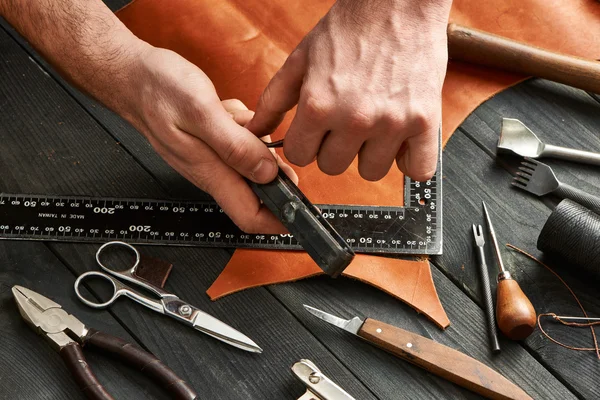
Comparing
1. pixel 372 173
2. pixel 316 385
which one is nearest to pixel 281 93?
pixel 372 173

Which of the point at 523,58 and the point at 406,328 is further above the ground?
the point at 523,58

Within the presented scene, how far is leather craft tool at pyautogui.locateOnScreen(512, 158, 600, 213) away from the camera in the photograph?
149 centimetres

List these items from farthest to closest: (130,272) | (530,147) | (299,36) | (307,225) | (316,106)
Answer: (299,36) → (530,147) → (130,272) → (307,225) → (316,106)

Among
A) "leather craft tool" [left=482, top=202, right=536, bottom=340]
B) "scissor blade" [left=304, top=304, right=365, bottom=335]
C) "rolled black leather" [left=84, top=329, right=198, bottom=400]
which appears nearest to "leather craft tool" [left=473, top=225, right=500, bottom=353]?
"leather craft tool" [left=482, top=202, right=536, bottom=340]

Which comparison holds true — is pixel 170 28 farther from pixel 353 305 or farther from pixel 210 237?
pixel 353 305

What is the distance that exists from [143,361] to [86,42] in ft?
2.11

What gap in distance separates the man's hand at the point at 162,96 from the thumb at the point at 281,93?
0.05 metres

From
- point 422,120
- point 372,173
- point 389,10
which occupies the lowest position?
point 372,173

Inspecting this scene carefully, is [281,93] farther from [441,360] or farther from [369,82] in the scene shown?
[441,360]

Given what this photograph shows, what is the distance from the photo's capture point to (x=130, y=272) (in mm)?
1432

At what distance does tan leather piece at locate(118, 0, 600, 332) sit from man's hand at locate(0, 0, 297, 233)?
0.63ft

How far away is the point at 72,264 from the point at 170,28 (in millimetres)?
666

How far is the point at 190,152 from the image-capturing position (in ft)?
4.30

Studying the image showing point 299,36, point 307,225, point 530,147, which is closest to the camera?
point 307,225
